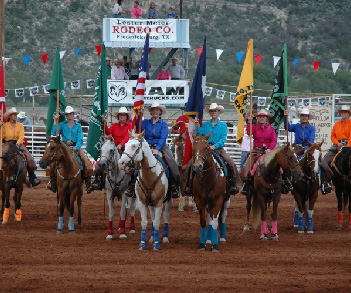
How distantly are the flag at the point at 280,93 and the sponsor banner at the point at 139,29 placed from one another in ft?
42.5

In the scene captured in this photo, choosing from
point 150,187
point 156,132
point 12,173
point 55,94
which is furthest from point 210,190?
point 12,173

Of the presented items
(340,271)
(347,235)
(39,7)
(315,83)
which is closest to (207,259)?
(340,271)

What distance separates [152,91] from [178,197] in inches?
596

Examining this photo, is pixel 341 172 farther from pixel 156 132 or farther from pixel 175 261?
pixel 175 261

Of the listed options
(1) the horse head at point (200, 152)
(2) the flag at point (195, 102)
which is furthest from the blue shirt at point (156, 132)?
(1) the horse head at point (200, 152)

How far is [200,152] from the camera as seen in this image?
11977 millimetres

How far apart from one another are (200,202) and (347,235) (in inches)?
169

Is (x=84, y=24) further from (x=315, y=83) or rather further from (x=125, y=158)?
(x=125, y=158)

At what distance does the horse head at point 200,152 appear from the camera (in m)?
11.7

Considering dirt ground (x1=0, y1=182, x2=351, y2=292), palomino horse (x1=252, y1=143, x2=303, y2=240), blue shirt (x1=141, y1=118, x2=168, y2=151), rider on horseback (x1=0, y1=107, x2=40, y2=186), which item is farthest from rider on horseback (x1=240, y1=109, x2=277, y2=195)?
rider on horseback (x1=0, y1=107, x2=40, y2=186)

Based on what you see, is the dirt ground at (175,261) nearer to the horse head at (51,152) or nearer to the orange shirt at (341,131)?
the horse head at (51,152)

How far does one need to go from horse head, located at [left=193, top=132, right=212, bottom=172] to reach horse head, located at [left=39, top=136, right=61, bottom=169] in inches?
146

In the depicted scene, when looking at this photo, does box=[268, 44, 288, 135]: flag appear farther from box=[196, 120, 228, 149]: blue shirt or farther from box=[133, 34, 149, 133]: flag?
box=[133, 34, 149, 133]: flag

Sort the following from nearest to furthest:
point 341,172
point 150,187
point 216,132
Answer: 1. point 150,187
2. point 216,132
3. point 341,172
